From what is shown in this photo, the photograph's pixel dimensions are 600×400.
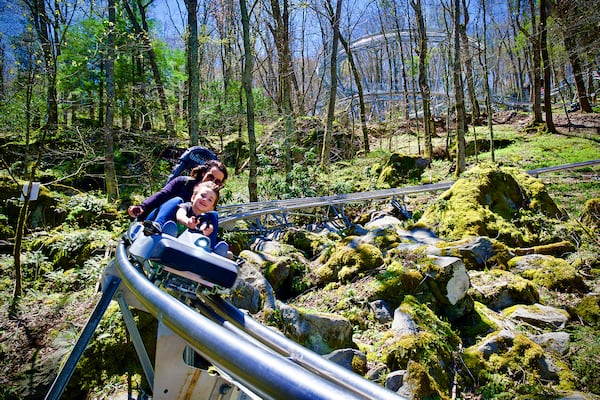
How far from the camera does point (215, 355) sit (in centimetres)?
80

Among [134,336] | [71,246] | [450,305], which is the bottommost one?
[450,305]

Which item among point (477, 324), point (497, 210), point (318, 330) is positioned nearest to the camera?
point (318, 330)

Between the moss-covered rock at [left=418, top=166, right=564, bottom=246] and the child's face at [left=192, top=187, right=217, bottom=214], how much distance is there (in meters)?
5.96

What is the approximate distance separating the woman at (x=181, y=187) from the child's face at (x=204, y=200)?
259 millimetres

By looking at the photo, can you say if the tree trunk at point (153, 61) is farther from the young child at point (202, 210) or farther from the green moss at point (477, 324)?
the green moss at point (477, 324)

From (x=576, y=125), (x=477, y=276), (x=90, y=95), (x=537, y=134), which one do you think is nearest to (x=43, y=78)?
(x=477, y=276)

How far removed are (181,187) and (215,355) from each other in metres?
2.57

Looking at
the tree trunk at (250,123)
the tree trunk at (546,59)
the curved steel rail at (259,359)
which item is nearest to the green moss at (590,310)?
the curved steel rail at (259,359)

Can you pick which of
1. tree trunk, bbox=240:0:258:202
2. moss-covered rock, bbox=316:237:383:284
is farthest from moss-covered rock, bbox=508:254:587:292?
tree trunk, bbox=240:0:258:202

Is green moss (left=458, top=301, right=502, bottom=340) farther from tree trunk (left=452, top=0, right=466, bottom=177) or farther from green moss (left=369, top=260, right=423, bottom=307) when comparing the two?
tree trunk (left=452, top=0, right=466, bottom=177)

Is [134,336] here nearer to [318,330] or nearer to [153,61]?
[318,330]

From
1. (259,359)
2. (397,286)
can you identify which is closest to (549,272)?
(397,286)

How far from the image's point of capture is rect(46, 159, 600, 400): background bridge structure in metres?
0.69

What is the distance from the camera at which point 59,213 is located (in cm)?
761
